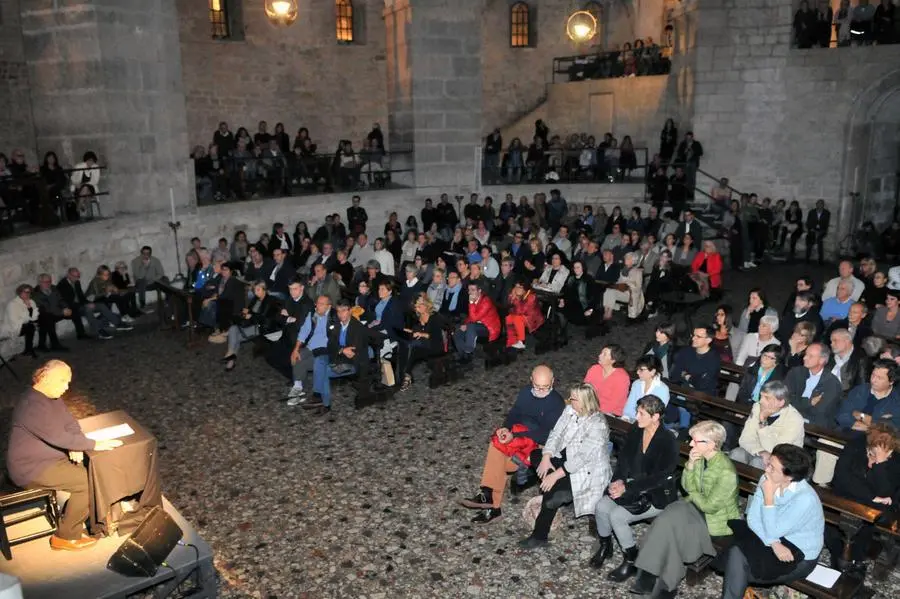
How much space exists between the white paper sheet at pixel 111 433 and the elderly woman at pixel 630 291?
7.96 meters

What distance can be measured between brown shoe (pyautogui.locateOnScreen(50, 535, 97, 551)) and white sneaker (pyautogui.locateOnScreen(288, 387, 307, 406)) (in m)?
3.72

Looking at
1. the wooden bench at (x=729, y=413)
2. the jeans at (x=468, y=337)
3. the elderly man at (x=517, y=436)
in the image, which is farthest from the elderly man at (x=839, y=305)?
the elderly man at (x=517, y=436)

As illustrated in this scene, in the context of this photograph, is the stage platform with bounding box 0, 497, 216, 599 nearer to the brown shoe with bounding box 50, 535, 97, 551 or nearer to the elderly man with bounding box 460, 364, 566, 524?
the brown shoe with bounding box 50, 535, 97, 551

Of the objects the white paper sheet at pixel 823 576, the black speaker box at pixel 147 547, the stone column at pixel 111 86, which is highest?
the stone column at pixel 111 86

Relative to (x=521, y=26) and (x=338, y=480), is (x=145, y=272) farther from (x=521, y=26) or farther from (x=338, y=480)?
(x=521, y=26)

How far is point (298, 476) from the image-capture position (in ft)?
24.9

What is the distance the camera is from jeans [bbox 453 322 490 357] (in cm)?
1046

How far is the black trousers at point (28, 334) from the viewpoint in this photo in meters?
11.4

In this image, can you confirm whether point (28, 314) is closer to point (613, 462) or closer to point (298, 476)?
point (298, 476)

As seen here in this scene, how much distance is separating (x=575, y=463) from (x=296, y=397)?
4.36 m

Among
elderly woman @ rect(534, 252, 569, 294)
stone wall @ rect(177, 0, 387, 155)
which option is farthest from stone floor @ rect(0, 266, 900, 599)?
stone wall @ rect(177, 0, 387, 155)

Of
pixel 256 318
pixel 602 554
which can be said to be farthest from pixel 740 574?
pixel 256 318

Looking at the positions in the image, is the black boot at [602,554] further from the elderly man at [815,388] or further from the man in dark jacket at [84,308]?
the man in dark jacket at [84,308]

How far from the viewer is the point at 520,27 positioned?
25.7 m
